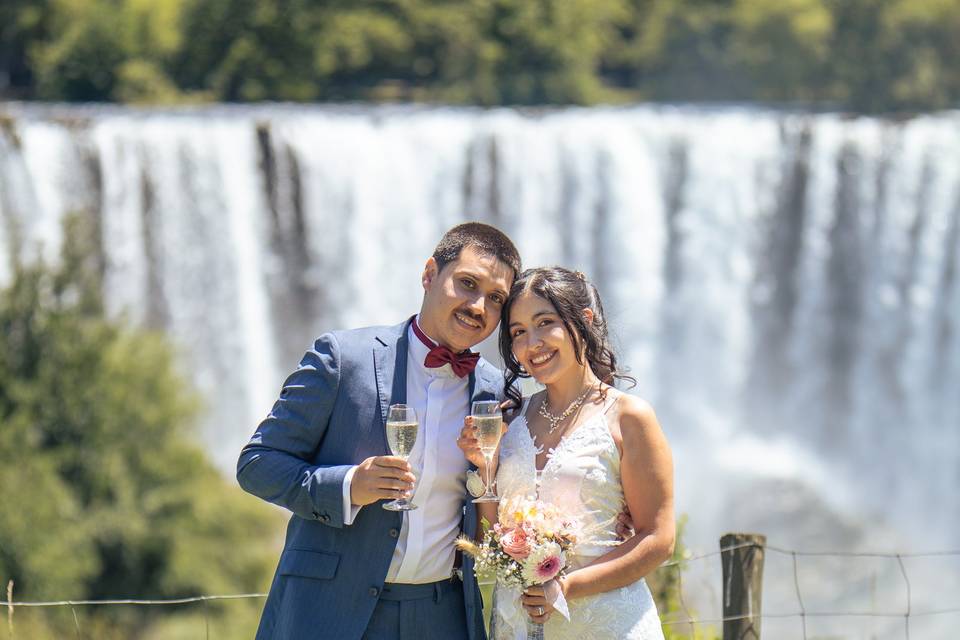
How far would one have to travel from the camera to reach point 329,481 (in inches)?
126

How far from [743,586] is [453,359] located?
1.48 m

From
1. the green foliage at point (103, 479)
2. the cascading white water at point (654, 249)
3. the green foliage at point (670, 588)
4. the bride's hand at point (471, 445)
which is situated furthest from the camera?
the cascading white water at point (654, 249)

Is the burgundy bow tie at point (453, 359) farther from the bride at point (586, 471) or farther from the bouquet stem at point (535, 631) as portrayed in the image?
the bouquet stem at point (535, 631)

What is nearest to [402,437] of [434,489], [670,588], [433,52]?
[434,489]

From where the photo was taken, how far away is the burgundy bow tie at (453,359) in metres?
3.33

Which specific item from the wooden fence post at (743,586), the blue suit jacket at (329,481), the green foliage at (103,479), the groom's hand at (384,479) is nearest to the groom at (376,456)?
the blue suit jacket at (329,481)

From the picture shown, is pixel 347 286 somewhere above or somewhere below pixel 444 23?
below

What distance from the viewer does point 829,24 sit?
102 ft

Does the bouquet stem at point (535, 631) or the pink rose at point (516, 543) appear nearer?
the pink rose at point (516, 543)

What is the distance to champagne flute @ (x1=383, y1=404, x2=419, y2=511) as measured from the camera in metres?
3.10

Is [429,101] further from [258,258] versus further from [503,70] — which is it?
[258,258]

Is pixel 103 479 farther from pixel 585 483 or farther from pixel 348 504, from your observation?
pixel 585 483

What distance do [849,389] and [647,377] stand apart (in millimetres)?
3040

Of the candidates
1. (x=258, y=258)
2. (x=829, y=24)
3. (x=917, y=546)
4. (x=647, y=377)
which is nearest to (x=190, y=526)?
(x=258, y=258)
